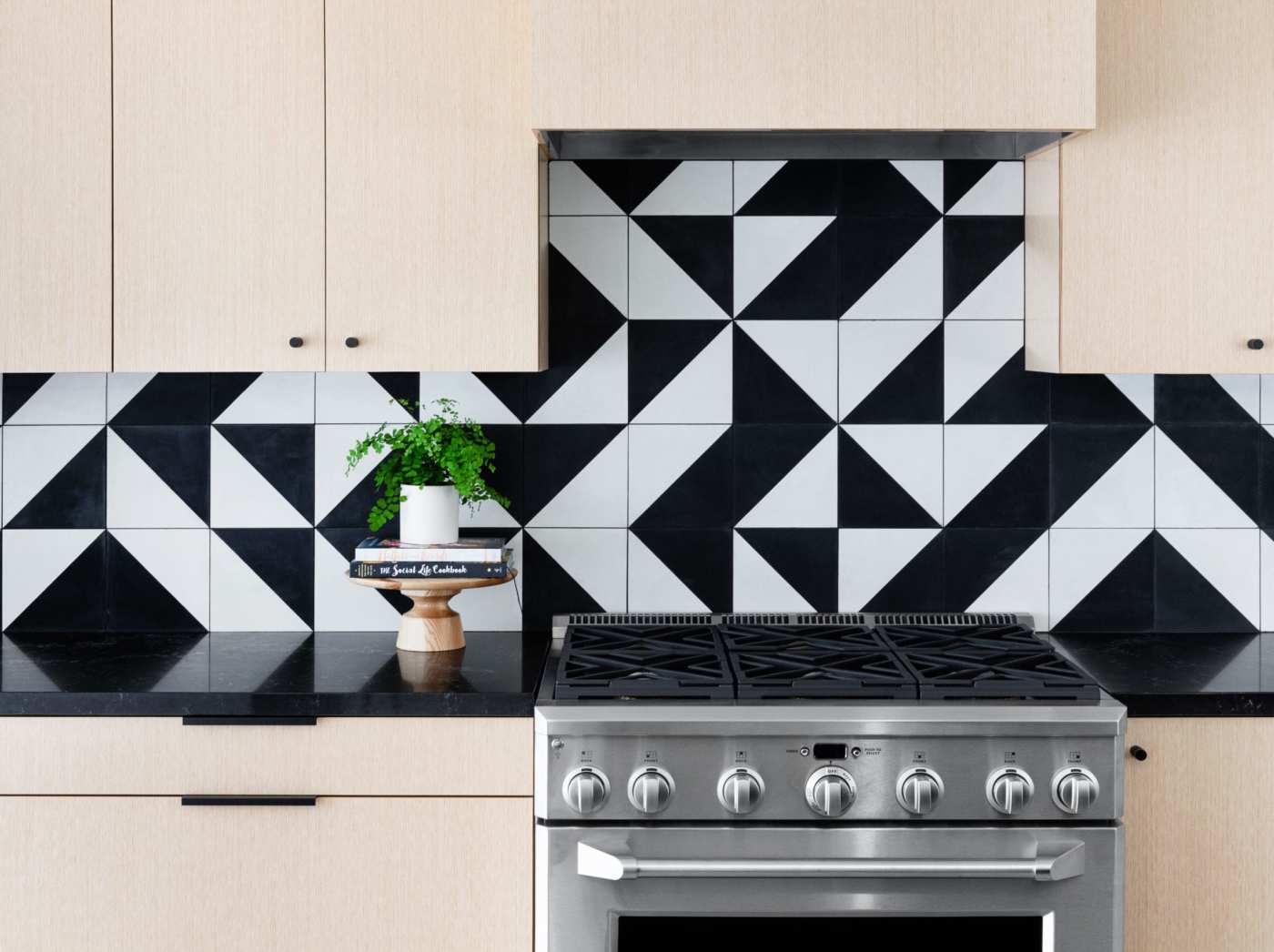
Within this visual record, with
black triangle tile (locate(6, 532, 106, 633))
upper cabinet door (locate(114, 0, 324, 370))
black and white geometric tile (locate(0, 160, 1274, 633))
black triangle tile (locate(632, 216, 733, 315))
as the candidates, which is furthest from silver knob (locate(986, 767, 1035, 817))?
black triangle tile (locate(6, 532, 106, 633))

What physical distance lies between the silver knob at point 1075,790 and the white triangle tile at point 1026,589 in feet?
2.27

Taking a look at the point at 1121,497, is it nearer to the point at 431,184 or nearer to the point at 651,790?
the point at 651,790

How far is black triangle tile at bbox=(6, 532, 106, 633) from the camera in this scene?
2574 mm

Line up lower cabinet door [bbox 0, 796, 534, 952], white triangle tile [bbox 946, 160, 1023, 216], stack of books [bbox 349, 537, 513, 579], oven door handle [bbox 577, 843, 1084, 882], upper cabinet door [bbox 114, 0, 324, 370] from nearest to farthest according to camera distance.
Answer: oven door handle [bbox 577, 843, 1084, 882] → lower cabinet door [bbox 0, 796, 534, 952] → upper cabinet door [bbox 114, 0, 324, 370] → stack of books [bbox 349, 537, 513, 579] → white triangle tile [bbox 946, 160, 1023, 216]

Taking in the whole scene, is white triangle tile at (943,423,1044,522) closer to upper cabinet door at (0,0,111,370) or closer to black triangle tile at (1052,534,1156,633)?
black triangle tile at (1052,534,1156,633)

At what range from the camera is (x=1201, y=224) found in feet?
7.22

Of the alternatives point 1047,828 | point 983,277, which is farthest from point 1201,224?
point 1047,828

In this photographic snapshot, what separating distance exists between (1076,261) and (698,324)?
2.43ft

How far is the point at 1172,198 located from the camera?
220 cm

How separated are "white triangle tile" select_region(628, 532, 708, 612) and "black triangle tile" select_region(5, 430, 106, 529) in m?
1.10

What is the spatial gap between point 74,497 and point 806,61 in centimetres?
170

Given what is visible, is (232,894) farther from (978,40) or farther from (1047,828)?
(978,40)

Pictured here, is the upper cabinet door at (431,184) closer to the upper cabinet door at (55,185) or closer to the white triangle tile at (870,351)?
the upper cabinet door at (55,185)

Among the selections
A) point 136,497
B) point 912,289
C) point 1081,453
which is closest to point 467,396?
point 136,497
